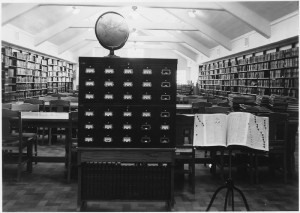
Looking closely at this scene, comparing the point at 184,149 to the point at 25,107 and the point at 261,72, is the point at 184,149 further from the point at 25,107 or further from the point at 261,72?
the point at 261,72

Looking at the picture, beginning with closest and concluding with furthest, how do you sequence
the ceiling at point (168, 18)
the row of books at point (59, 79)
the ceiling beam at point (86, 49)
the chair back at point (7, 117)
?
the chair back at point (7, 117), the ceiling at point (168, 18), the row of books at point (59, 79), the ceiling beam at point (86, 49)

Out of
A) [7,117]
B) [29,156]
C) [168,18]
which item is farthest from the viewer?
[168,18]

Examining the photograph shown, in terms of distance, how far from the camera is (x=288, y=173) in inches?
170

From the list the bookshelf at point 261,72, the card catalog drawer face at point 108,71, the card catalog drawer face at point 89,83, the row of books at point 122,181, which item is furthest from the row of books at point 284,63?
the card catalog drawer face at point 89,83

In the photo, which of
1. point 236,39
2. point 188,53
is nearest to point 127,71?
point 236,39

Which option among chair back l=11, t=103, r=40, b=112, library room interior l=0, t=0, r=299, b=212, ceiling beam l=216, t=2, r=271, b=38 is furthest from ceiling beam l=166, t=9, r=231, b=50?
chair back l=11, t=103, r=40, b=112

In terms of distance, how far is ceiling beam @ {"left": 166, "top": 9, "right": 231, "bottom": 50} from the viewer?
1098 centimetres

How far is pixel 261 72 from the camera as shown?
10289mm

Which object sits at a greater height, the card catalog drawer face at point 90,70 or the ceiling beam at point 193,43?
the ceiling beam at point 193,43

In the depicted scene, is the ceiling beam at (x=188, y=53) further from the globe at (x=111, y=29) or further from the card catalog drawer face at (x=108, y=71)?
the card catalog drawer face at (x=108, y=71)

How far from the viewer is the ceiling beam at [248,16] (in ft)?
27.9

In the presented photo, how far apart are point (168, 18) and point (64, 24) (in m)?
5.52

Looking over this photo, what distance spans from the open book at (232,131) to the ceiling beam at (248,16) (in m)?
6.45

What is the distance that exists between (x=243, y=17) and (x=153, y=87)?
644 centimetres
